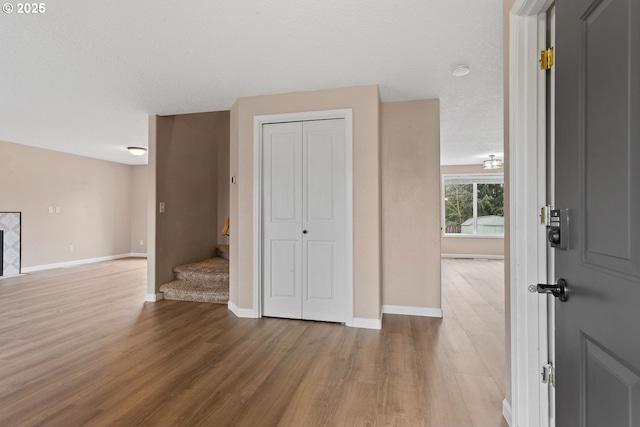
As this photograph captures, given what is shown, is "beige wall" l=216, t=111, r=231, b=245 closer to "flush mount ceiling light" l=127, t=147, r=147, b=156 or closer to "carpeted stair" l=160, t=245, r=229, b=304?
"carpeted stair" l=160, t=245, r=229, b=304

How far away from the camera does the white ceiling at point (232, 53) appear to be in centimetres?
204

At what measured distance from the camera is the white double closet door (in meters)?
3.27

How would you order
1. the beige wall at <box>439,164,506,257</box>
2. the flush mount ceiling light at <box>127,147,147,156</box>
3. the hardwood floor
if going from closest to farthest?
the hardwood floor → the flush mount ceiling light at <box>127,147,147,156</box> → the beige wall at <box>439,164,506,257</box>

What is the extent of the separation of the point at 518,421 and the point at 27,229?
8.01 meters

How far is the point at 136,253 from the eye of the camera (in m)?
8.30

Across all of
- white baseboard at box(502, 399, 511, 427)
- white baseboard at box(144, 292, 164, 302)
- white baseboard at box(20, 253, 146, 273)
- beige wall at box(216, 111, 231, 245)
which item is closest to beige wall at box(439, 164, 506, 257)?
beige wall at box(216, 111, 231, 245)

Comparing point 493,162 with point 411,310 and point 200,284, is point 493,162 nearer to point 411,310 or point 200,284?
point 411,310

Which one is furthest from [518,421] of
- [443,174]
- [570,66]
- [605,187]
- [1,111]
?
[443,174]

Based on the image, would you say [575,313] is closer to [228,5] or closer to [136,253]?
[228,5]

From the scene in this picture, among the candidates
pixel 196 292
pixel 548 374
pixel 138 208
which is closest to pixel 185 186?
pixel 196 292

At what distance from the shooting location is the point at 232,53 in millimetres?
2582

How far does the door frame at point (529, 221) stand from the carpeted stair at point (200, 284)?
3.32 metres

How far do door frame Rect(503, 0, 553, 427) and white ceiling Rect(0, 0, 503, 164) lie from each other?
71 centimetres

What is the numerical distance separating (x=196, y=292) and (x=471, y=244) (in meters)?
7.04
